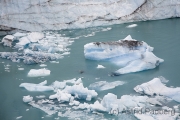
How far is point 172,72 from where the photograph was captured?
17.5 ft

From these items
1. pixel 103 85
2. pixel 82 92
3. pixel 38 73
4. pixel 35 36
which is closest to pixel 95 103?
pixel 82 92

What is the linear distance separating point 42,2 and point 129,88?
4394mm

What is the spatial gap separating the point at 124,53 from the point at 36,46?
6.84ft

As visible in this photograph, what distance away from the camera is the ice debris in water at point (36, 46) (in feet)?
21.0

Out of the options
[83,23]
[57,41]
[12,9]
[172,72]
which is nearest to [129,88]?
[172,72]

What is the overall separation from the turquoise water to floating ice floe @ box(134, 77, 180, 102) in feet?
0.51

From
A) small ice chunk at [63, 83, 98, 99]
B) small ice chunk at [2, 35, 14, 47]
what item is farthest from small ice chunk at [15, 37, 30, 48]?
small ice chunk at [63, 83, 98, 99]

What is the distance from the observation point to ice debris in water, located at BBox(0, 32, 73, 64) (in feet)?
21.0

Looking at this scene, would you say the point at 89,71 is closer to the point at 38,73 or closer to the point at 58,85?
the point at 58,85

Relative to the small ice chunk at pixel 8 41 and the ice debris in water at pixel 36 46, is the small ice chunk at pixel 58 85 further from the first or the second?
the small ice chunk at pixel 8 41

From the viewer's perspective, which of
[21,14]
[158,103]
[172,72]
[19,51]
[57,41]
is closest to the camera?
[158,103]

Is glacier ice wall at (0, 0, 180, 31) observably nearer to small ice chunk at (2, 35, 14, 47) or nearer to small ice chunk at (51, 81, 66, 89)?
small ice chunk at (2, 35, 14, 47)

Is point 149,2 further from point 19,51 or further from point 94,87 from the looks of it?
point 94,87

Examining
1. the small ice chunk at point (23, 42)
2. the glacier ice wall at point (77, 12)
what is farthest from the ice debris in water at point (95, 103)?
the glacier ice wall at point (77, 12)
